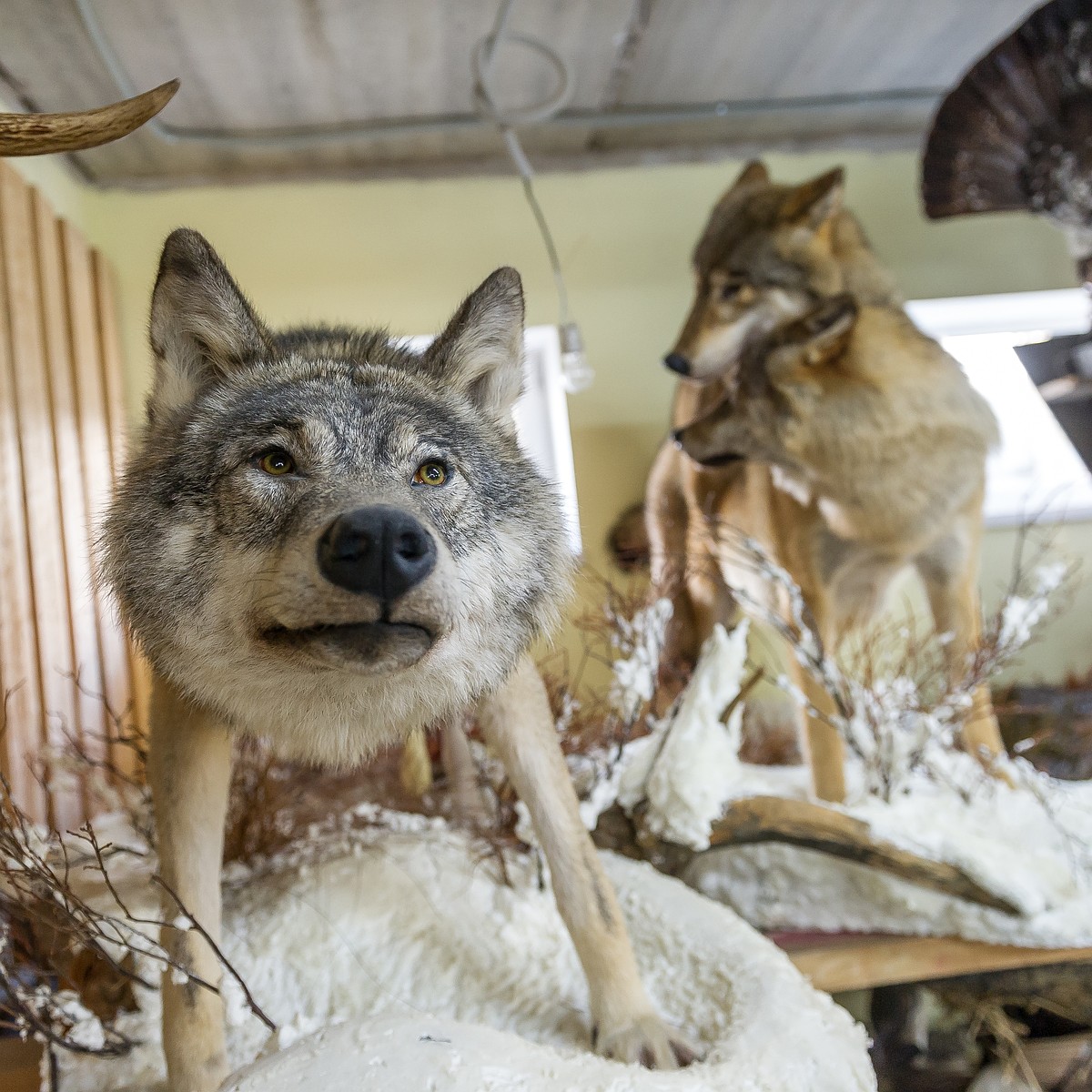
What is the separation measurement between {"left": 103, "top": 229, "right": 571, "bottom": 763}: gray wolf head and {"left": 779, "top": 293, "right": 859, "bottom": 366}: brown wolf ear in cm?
106

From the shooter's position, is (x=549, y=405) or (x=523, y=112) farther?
(x=549, y=405)

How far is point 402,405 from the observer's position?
1.16 m

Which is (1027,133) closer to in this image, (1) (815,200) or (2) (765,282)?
(1) (815,200)

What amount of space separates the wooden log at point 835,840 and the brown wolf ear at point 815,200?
1.40m

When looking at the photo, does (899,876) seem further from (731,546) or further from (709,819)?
(731,546)

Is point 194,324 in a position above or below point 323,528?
above

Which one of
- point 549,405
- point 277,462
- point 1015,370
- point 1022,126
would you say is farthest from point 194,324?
point 1015,370

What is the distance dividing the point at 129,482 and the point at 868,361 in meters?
1.68

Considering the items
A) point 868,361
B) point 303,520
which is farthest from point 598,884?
point 868,361

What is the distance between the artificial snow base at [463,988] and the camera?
1.08 metres

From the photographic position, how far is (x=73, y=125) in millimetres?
997

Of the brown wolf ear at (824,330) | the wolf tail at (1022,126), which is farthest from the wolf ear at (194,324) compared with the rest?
the wolf tail at (1022,126)

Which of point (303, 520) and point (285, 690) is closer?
point (303, 520)

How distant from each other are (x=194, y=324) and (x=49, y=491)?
148cm
